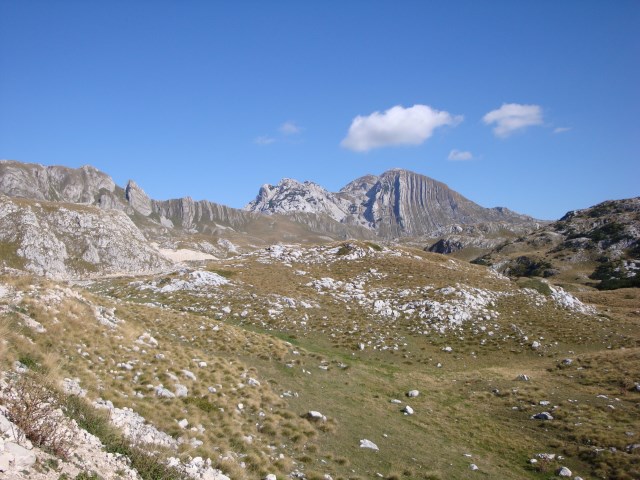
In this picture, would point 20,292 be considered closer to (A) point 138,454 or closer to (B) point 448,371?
(A) point 138,454

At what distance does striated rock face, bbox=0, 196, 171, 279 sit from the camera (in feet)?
330

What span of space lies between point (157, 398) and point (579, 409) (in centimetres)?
2464

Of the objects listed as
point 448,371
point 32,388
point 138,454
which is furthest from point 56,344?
point 448,371

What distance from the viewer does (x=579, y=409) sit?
23.5 metres

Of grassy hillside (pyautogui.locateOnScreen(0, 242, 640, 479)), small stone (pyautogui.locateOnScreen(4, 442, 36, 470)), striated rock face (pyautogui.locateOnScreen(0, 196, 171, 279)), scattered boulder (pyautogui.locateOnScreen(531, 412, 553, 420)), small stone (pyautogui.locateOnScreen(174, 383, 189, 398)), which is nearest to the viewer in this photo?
small stone (pyautogui.locateOnScreen(4, 442, 36, 470))

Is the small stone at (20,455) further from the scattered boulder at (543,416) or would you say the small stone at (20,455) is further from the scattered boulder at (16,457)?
→ the scattered boulder at (543,416)

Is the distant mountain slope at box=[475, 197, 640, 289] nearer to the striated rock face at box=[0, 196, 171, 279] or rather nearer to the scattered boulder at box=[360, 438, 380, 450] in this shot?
the scattered boulder at box=[360, 438, 380, 450]

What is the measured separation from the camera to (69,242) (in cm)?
11181

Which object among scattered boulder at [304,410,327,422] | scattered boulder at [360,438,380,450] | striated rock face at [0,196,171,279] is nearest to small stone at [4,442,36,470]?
scattered boulder at [304,410,327,422]

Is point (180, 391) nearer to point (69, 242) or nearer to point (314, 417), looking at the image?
point (314, 417)

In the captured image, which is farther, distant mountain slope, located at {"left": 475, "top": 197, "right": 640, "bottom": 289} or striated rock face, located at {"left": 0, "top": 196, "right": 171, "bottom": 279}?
distant mountain slope, located at {"left": 475, "top": 197, "right": 640, "bottom": 289}

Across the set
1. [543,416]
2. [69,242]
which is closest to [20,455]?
[543,416]

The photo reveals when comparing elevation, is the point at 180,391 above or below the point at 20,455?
below

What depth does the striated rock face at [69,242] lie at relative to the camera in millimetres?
100500
